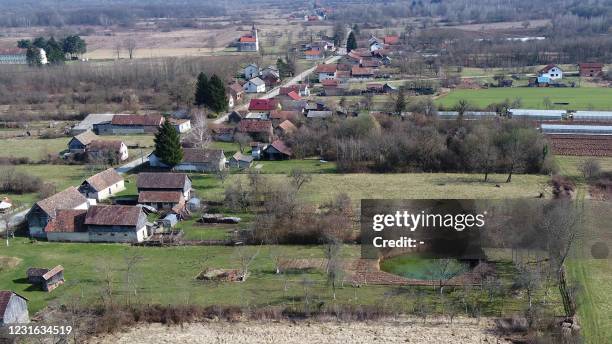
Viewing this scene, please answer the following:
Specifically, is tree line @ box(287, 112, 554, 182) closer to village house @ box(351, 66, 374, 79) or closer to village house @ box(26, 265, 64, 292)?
village house @ box(26, 265, 64, 292)

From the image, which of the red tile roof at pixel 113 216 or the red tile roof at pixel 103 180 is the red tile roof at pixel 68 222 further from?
the red tile roof at pixel 103 180

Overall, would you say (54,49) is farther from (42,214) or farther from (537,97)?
(537,97)

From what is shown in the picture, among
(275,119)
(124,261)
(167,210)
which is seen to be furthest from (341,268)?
(275,119)

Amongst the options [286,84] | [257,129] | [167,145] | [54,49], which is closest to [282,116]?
[257,129]

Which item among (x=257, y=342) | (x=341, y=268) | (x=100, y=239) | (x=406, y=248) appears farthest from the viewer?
(x=100, y=239)

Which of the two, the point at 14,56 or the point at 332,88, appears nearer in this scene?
the point at 332,88

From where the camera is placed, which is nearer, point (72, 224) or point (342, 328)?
point (342, 328)

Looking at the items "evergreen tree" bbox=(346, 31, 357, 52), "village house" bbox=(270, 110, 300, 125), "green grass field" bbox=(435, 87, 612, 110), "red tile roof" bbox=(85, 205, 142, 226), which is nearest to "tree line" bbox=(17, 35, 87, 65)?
"village house" bbox=(270, 110, 300, 125)

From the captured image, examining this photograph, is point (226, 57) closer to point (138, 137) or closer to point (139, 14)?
point (138, 137)
